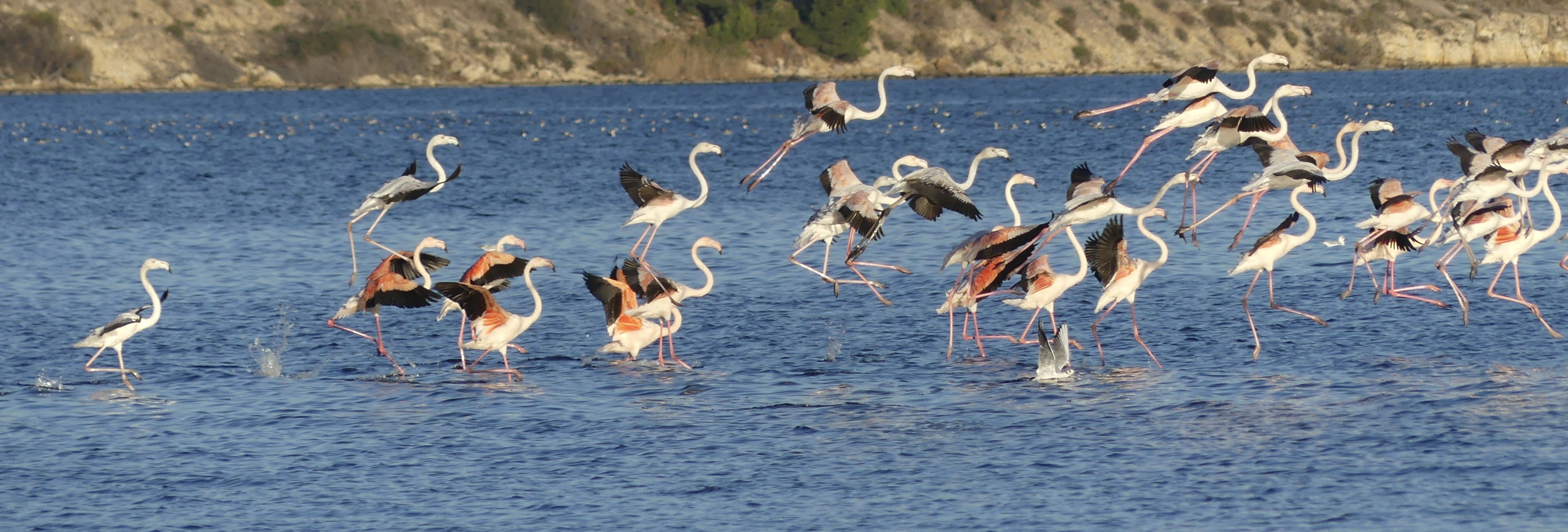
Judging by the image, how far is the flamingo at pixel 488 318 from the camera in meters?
14.9

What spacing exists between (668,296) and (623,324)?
0.49 metres

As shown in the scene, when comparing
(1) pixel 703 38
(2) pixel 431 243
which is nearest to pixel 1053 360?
(2) pixel 431 243

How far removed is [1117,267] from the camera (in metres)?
14.9

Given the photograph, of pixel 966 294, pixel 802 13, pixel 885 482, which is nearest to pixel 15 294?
pixel 966 294

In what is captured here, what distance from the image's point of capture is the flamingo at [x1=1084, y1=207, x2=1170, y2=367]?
47.2ft

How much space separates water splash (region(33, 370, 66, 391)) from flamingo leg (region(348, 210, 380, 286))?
2665 millimetres

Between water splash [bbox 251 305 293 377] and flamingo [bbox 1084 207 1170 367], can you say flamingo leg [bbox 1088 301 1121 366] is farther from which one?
water splash [bbox 251 305 293 377]

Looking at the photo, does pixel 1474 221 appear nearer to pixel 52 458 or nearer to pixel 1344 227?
pixel 1344 227

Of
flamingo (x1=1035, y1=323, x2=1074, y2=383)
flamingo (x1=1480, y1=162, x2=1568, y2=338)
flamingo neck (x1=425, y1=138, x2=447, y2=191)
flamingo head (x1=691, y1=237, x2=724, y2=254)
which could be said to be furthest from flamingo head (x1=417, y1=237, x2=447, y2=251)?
flamingo (x1=1480, y1=162, x2=1568, y2=338)

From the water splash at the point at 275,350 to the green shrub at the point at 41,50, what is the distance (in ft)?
255

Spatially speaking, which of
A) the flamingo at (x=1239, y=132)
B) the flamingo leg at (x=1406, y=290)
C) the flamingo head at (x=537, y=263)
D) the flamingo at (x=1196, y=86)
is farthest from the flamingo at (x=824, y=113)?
the flamingo leg at (x=1406, y=290)

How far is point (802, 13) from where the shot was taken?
107m

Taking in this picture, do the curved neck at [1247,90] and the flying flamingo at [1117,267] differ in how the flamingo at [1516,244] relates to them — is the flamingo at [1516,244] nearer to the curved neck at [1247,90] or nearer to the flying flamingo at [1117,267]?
the curved neck at [1247,90]

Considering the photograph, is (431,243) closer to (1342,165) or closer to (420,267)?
(420,267)
